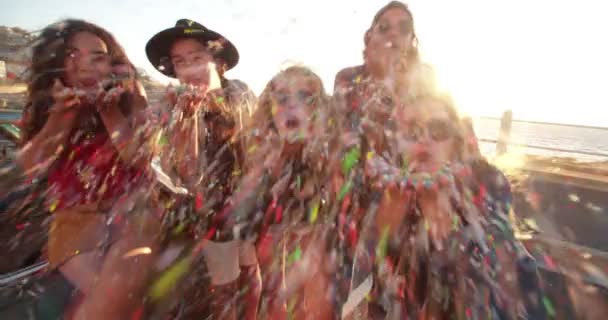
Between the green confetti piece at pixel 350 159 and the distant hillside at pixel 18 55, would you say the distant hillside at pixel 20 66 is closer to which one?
the distant hillside at pixel 18 55

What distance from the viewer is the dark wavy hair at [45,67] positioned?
1861 mm

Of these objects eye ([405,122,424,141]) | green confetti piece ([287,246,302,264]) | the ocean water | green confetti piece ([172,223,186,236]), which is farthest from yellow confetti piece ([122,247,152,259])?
the ocean water

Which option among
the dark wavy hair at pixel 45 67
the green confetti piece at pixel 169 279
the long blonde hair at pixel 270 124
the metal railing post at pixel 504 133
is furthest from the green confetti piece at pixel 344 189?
the metal railing post at pixel 504 133

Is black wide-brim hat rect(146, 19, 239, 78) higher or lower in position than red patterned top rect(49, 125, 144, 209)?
higher

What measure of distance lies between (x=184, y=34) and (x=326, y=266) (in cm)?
180

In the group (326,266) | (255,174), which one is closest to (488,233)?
(326,266)

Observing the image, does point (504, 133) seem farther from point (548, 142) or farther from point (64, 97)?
point (548, 142)

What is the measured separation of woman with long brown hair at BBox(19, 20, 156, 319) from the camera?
167 centimetres

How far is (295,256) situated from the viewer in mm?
2223

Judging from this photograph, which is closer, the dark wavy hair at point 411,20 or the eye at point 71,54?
the eye at point 71,54

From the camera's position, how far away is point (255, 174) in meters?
2.16

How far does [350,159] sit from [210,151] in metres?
0.91

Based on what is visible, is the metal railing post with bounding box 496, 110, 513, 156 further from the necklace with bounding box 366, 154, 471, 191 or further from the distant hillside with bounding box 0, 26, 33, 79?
the distant hillside with bounding box 0, 26, 33, 79

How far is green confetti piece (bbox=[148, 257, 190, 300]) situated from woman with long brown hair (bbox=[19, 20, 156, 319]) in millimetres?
272
